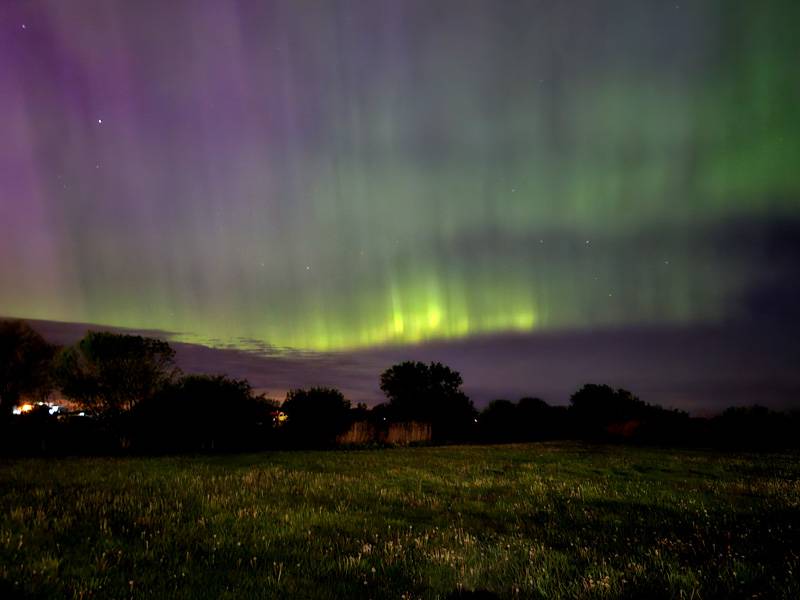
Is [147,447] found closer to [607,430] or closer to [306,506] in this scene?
[306,506]

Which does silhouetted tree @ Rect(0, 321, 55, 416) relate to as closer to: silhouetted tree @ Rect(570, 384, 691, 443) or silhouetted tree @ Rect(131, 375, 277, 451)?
silhouetted tree @ Rect(131, 375, 277, 451)

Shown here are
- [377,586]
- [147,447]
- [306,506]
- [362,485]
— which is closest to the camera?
[377,586]

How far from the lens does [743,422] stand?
52.9 meters

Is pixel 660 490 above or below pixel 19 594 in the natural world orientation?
below

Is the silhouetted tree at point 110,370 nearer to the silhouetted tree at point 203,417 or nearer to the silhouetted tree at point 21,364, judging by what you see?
the silhouetted tree at point 21,364

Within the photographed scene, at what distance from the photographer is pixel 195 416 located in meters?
40.3

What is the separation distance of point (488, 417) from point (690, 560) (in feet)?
242

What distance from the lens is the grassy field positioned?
20.3 feet

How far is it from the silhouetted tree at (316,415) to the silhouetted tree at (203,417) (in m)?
3.39

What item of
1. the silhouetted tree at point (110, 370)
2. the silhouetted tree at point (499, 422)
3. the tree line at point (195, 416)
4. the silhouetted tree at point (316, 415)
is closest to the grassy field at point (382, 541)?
the tree line at point (195, 416)

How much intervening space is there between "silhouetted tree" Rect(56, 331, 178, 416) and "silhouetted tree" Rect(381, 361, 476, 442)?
45.9 meters

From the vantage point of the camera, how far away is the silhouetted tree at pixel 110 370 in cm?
5462

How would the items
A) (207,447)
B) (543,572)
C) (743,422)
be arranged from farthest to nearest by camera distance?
(743,422) < (207,447) < (543,572)

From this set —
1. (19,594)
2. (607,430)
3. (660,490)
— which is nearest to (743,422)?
(607,430)
